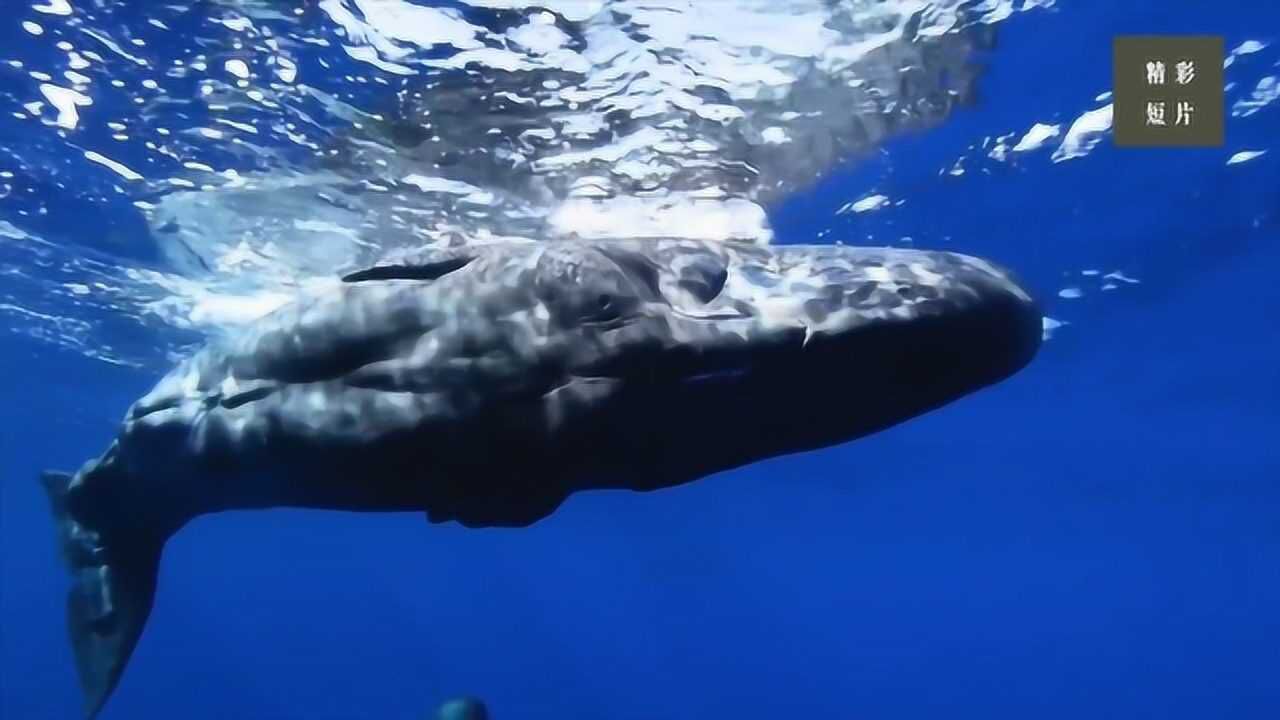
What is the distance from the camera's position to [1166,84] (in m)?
10.3

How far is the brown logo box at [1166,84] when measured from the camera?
10.1m

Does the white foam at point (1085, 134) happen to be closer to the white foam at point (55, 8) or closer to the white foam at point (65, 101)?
the white foam at point (55, 8)

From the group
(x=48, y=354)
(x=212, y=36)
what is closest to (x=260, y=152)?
(x=212, y=36)

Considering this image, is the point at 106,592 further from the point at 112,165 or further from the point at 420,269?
the point at 112,165

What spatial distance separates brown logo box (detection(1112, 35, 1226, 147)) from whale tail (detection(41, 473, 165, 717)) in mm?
9224

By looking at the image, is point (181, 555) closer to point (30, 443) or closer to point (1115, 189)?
point (30, 443)

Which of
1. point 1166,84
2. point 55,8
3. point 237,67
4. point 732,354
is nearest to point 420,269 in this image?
point 732,354

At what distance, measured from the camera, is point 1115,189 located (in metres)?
15.1

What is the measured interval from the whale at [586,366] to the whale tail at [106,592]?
156cm

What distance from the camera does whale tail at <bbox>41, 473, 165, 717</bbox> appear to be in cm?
699

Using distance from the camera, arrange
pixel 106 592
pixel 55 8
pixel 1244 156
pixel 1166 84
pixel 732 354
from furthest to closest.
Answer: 1. pixel 1244 156
2. pixel 1166 84
3. pixel 55 8
4. pixel 106 592
5. pixel 732 354

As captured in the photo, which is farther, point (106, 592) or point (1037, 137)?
point (1037, 137)

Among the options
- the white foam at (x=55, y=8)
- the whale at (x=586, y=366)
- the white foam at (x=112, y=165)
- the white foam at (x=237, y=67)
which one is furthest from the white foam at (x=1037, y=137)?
the white foam at (x=112, y=165)

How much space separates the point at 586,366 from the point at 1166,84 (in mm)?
8106
